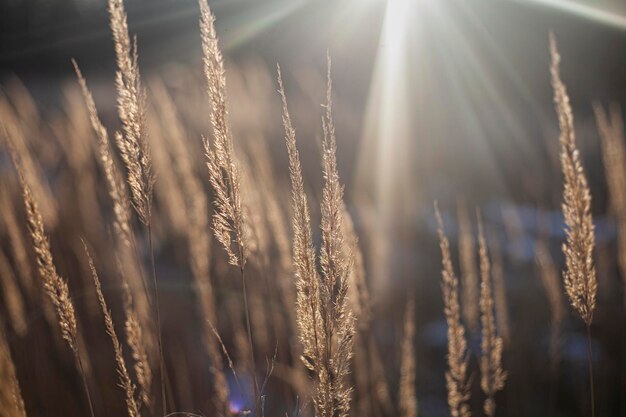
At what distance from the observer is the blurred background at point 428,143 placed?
→ 10.8 feet

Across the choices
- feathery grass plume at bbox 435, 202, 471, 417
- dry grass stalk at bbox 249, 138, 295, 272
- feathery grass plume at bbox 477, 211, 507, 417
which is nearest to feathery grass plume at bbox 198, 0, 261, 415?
feathery grass plume at bbox 435, 202, 471, 417

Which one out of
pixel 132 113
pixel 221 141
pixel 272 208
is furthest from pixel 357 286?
pixel 132 113

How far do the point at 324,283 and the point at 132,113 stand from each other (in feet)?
1.96

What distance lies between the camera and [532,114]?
330 inches

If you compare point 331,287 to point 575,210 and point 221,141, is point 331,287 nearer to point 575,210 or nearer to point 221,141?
point 221,141

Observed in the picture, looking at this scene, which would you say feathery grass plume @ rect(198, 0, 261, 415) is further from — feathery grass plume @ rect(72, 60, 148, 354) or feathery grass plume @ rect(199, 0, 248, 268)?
feathery grass plume @ rect(72, 60, 148, 354)

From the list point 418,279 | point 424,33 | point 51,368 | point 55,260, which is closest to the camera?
point 51,368

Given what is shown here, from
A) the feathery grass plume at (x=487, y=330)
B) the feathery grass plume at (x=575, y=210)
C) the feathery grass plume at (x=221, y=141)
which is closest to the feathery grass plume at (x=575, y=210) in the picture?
the feathery grass plume at (x=575, y=210)

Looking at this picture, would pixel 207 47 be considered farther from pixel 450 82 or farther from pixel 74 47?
pixel 74 47

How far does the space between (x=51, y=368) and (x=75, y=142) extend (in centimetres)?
126

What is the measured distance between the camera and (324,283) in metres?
1.24

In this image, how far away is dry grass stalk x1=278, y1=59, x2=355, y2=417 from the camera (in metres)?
1.21

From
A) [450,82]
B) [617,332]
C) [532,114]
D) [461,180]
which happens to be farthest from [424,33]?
[617,332]

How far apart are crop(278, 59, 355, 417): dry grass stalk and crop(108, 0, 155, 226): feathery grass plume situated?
36cm
